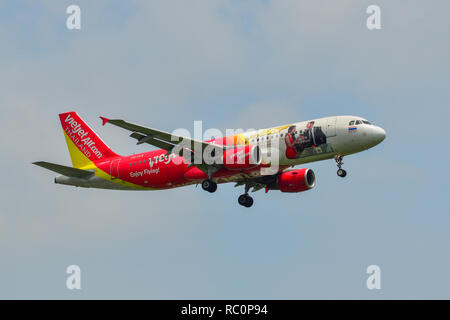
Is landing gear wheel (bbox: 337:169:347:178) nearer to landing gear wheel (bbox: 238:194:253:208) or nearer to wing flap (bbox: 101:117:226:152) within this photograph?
wing flap (bbox: 101:117:226:152)

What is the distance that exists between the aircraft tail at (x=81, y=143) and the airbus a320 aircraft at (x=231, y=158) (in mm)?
100

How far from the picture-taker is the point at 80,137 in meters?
63.7

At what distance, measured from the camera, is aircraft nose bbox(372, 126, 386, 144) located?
52.1 m

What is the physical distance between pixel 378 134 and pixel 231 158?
962 centimetres

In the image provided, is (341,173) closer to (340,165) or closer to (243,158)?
(340,165)

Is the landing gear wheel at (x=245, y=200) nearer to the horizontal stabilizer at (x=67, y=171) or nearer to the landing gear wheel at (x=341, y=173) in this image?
the landing gear wheel at (x=341, y=173)

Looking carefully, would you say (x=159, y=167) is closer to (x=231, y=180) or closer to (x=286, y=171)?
(x=231, y=180)

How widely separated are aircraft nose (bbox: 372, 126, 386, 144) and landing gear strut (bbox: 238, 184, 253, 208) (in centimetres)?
1136

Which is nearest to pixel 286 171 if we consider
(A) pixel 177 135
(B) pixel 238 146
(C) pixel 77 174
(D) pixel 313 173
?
(D) pixel 313 173

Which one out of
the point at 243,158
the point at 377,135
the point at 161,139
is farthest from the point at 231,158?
the point at 377,135

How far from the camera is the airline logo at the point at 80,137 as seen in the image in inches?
2463

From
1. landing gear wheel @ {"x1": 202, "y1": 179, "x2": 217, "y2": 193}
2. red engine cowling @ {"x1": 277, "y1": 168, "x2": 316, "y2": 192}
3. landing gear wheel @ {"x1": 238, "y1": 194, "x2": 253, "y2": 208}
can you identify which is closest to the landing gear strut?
landing gear wheel @ {"x1": 238, "y1": 194, "x2": 253, "y2": 208}

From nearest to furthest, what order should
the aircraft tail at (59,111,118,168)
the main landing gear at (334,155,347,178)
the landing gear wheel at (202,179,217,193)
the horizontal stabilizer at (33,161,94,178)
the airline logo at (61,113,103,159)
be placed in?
the main landing gear at (334,155,347,178), the landing gear wheel at (202,179,217,193), the horizontal stabilizer at (33,161,94,178), the aircraft tail at (59,111,118,168), the airline logo at (61,113,103,159)

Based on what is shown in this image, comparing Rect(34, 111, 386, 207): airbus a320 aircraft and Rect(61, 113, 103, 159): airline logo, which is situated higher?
Rect(61, 113, 103, 159): airline logo
